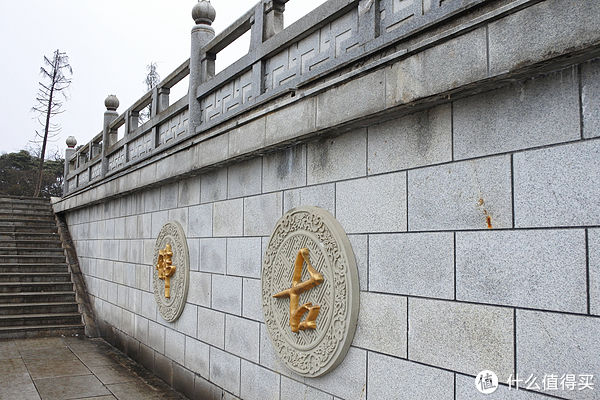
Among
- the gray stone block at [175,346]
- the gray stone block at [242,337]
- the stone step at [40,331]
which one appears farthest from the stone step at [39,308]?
the gray stone block at [242,337]

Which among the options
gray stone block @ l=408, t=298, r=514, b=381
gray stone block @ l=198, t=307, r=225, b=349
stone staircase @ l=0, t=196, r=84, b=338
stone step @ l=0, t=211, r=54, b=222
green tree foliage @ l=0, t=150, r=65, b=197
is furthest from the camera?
green tree foliage @ l=0, t=150, r=65, b=197

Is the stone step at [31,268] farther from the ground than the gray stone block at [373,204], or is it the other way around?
the gray stone block at [373,204]

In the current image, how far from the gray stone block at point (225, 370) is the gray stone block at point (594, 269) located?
3.10 m

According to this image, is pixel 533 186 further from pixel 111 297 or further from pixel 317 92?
pixel 111 297

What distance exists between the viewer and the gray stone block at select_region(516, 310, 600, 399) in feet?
6.51

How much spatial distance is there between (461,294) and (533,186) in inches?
24.8

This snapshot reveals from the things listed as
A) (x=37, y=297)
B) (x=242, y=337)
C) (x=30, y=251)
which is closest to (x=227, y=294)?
(x=242, y=337)

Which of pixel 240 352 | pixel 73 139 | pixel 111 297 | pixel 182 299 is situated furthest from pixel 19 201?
pixel 240 352

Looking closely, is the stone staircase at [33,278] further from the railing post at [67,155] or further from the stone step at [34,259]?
the railing post at [67,155]

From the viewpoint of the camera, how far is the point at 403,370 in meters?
2.78

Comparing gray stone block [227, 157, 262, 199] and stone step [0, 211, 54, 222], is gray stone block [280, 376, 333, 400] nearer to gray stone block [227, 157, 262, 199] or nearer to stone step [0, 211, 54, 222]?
gray stone block [227, 157, 262, 199]

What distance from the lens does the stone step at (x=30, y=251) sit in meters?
10.7

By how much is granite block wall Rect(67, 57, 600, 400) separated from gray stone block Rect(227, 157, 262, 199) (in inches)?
0.7

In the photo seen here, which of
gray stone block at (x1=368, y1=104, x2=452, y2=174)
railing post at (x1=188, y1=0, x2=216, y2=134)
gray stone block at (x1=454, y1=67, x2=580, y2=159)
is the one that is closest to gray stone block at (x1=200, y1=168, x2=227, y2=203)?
railing post at (x1=188, y1=0, x2=216, y2=134)
